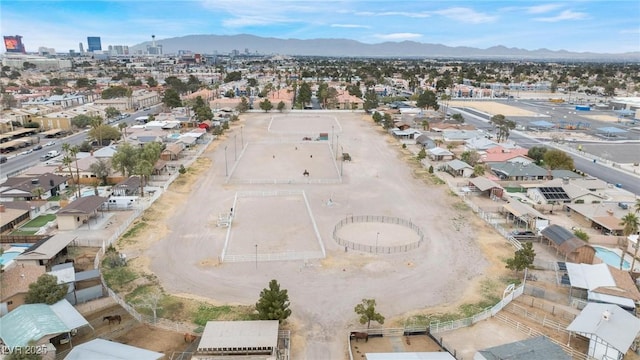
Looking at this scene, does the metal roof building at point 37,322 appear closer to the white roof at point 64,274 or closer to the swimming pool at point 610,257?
the white roof at point 64,274

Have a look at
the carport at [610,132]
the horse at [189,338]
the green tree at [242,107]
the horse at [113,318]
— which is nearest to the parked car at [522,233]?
the horse at [189,338]

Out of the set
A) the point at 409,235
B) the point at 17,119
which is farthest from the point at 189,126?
the point at 409,235

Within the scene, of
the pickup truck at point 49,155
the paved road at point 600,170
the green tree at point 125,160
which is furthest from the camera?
the pickup truck at point 49,155

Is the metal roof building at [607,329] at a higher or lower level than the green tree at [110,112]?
lower

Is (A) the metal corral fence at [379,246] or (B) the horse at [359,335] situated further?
(A) the metal corral fence at [379,246]

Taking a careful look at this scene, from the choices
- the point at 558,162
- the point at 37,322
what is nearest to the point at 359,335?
the point at 37,322

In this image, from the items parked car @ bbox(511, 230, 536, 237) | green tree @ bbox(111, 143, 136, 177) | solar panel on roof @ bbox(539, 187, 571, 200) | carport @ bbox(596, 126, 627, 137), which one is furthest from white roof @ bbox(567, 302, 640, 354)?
carport @ bbox(596, 126, 627, 137)
